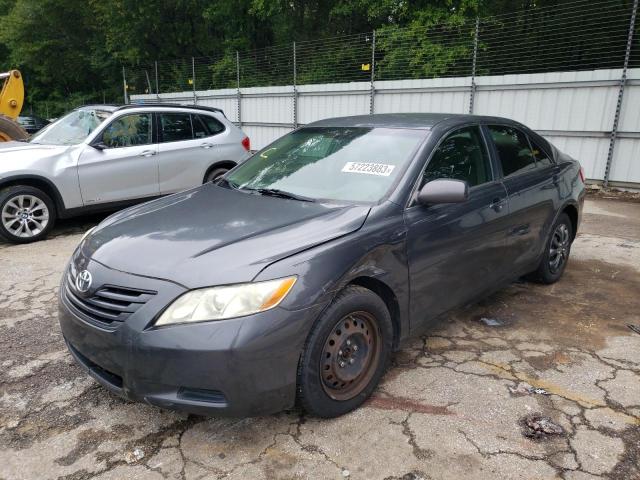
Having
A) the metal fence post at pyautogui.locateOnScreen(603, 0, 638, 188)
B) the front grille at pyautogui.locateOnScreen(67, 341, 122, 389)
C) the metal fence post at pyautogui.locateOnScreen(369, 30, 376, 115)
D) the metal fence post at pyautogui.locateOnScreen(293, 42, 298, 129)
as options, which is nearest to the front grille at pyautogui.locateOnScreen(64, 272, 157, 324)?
the front grille at pyautogui.locateOnScreen(67, 341, 122, 389)

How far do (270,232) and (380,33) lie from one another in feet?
38.5

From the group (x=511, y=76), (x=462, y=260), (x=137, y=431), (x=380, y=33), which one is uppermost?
(x=380, y=33)

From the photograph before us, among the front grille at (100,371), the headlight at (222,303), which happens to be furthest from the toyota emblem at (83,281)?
the headlight at (222,303)

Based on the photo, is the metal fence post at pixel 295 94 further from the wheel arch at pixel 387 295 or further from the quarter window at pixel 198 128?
the wheel arch at pixel 387 295

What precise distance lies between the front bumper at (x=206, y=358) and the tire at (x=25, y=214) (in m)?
4.60

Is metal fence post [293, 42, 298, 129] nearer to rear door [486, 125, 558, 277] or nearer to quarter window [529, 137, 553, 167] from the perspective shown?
quarter window [529, 137, 553, 167]

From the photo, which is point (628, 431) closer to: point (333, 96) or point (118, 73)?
point (333, 96)

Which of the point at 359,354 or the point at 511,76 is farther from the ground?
the point at 511,76

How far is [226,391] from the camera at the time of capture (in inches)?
89.6

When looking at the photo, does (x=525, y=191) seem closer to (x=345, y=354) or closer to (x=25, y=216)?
(x=345, y=354)

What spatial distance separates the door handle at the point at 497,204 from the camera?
3633 mm

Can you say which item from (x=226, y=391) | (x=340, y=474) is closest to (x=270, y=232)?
(x=226, y=391)

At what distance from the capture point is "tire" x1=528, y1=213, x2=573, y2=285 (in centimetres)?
459

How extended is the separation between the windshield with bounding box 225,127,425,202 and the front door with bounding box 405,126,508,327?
0.23 m
